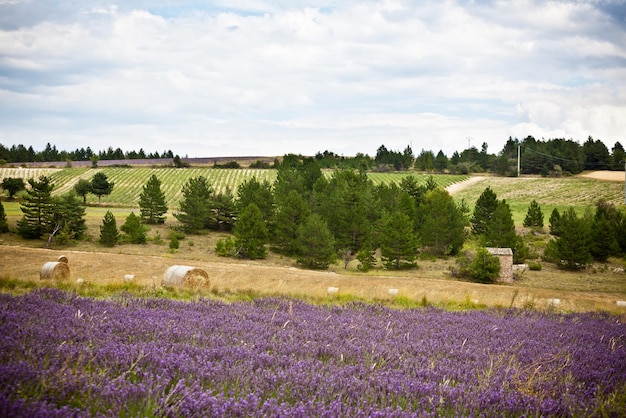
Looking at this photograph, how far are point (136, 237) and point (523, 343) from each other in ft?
177

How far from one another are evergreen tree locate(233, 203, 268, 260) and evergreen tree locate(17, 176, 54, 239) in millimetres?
22260

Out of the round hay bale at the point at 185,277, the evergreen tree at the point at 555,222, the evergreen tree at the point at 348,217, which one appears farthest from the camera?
the evergreen tree at the point at 555,222

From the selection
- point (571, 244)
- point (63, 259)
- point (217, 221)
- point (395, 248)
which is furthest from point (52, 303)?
point (217, 221)

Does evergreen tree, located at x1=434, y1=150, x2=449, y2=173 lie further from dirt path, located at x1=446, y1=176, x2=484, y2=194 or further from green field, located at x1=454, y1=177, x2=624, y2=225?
green field, located at x1=454, y1=177, x2=624, y2=225

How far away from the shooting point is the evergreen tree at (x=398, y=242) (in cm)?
5147

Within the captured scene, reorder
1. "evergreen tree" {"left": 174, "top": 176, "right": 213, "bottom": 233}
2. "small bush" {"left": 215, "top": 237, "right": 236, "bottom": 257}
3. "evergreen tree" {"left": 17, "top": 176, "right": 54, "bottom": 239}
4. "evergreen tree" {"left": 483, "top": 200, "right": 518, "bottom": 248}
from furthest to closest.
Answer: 1. "evergreen tree" {"left": 174, "top": 176, "right": 213, "bottom": 233}
2. "evergreen tree" {"left": 17, "top": 176, "right": 54, "bottom": 239}
3. "small bush" {"left": 215, "top": 237, "right": 236, "bottom": 257}
4. "evergreen tree" {"left": 483, "top": 200, "right": 518, "bottom": 248}

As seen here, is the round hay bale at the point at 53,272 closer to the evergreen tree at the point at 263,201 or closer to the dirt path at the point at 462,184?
the evergreen tree at the point at 263,201

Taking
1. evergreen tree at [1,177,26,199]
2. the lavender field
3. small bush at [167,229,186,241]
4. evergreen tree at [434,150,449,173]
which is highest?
evergreen tree at [434,150,449,173]

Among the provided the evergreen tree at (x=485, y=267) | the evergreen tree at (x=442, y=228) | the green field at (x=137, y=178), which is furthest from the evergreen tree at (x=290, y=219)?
the green field at (x=137, y=178)

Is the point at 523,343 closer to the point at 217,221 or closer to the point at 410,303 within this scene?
the point at 410,303

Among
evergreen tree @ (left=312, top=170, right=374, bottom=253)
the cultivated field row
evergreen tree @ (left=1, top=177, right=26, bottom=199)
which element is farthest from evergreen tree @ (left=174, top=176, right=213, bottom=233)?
evergreen tree @ (left=1, top=177, right=26, bottom=199)

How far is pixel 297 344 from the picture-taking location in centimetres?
659

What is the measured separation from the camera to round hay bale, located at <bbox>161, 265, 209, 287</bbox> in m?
16.4

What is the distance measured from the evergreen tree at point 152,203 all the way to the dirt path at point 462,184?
7750 cm
